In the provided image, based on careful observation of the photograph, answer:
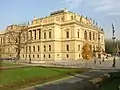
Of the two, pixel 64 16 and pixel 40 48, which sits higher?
pixel 64 16

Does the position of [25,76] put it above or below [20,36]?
below

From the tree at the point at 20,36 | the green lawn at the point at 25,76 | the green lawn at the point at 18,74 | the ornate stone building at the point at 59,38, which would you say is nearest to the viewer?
the green lawn at the point at 25,76

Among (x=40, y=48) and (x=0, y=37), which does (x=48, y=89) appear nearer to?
(x=40, y=48)

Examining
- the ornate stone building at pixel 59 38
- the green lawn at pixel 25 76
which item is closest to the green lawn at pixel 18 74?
the green lawn at pixel 25 76

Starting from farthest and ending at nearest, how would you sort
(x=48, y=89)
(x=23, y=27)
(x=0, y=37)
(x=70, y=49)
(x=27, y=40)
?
1. (x=0, y=37)
2. (x=27, y=40)
3. (x=23, y=27)
4. (x=70, y=49)
5. (x=48, y=89)

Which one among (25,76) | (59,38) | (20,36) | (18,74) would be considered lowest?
(25,76)

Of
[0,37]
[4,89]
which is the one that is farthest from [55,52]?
[4,89]

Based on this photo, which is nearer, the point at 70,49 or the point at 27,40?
the point at 70,49

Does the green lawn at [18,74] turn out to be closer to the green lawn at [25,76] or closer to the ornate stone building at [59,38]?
the green lawn at [25,76]

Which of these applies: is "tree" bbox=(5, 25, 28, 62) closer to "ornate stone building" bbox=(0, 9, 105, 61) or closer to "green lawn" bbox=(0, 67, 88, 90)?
"ornate stone building" bbox=(0, 9, 105, 61)

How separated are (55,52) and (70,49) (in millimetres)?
6083

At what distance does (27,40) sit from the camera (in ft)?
304

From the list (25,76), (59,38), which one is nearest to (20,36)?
(59,38)

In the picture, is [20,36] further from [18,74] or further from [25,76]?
[25,76]
